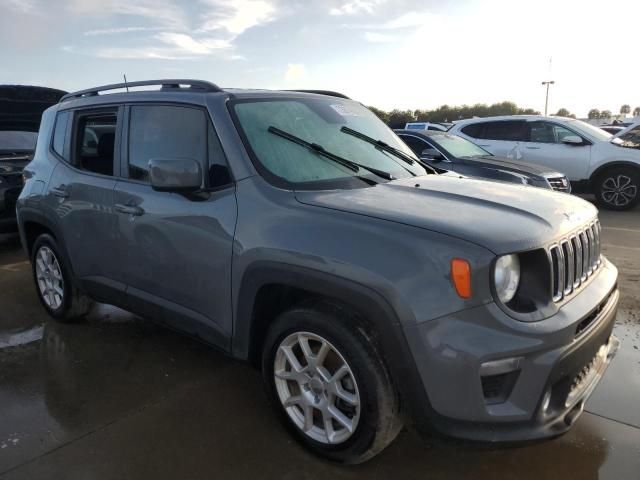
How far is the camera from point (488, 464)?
2584mm

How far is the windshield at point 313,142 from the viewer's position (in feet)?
9.46

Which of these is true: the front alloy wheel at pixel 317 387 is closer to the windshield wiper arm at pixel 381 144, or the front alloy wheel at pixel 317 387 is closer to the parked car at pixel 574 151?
the windshield wiper arm at pixel 381 144

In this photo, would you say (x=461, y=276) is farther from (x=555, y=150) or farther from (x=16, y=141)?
(x=555, y=150)

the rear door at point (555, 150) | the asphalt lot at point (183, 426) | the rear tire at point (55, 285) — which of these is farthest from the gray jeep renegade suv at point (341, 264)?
the rear door at point (555, 150)

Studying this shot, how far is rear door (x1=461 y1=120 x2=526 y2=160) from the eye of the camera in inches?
410

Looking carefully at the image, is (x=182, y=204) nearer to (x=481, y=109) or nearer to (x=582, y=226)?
(x=582, y=226)

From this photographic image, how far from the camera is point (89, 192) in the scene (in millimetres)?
3686

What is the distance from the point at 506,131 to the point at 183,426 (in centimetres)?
943

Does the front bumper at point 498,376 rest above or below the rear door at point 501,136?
below

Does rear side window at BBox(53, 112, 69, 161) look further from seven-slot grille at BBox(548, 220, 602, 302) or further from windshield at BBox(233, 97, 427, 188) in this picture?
seven-slot grille at BBox(548, 220, 602, 302)

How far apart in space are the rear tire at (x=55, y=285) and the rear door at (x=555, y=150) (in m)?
8.34

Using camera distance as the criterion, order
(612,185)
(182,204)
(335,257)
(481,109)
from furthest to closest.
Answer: (481,109)
(612,185)
(182,204)
(335,257)

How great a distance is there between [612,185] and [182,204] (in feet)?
29.5

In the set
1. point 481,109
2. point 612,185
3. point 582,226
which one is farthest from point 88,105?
point 481,109
